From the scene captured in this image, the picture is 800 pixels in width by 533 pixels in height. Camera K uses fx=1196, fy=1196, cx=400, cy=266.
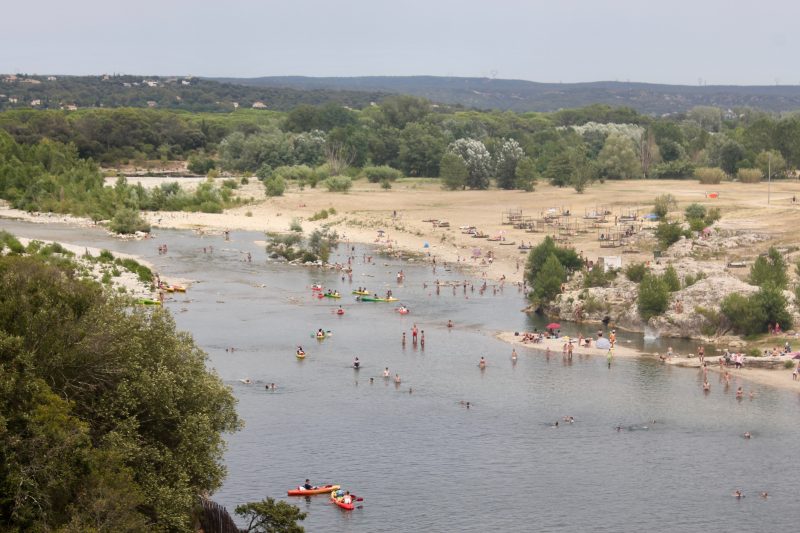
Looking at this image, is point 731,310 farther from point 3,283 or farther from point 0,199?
point 0,199

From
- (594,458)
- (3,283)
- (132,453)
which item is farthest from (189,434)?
(594,458)

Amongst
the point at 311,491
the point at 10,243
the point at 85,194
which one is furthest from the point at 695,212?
the point at 311,491

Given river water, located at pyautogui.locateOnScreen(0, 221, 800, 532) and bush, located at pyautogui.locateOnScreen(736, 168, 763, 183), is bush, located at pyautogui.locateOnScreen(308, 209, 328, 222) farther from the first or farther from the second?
bush, located at pyautogui.locateOnScreen(736, 168, 763, 183)

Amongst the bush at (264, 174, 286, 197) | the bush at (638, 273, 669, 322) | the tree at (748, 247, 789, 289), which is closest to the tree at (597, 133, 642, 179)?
the bush at (264, 174, 286, 197)

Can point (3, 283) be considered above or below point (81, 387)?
above

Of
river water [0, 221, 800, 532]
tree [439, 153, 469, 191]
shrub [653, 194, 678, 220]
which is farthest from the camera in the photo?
tree [439, 153, 469, 191]

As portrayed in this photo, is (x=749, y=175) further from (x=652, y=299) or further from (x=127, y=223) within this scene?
(x=652, y=299)

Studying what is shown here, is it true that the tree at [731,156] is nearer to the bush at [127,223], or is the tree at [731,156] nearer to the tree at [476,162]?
the tree at [476,162]

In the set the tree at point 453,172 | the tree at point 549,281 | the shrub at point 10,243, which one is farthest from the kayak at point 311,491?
the tree at point 453,172
